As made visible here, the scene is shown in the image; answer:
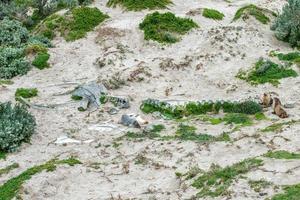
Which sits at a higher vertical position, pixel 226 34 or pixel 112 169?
pixel 226 34

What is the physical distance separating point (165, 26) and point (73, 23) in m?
5.03

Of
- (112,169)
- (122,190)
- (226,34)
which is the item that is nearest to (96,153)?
(112,169)

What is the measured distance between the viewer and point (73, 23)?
29203 mm

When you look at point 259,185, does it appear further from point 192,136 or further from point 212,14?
point 212,14

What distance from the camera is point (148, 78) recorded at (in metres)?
23.5

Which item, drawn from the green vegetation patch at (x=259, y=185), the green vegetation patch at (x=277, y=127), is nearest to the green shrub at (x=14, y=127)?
the green vegetation patch at (x=277, y=127)

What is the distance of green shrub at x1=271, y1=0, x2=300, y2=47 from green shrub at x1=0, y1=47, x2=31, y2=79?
1202 centimetres

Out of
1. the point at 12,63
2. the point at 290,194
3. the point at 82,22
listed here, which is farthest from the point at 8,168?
the point at 82,22

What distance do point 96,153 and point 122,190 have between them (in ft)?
10.2

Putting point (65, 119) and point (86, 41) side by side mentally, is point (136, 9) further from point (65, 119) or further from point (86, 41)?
point (65, 119)

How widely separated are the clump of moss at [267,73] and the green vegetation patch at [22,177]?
946 centimetres

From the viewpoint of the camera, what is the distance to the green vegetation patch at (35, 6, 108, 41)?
28.7 meters

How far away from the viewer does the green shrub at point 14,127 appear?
56.5 feet

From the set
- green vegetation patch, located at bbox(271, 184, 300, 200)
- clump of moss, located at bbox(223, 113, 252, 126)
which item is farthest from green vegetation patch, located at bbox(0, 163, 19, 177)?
green vegetation patch, located at bbox(271, 184, 300, 200)
